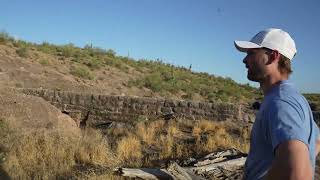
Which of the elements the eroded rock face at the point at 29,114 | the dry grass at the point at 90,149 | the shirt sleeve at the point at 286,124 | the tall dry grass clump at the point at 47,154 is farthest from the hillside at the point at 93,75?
the shirt sleeve at the point at 286,124

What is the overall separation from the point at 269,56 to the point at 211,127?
11.3 meters

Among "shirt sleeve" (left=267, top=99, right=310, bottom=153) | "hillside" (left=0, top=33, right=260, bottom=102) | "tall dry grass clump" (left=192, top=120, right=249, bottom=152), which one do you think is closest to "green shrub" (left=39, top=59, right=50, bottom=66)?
"hillside" (left=0, top=33, right=260, bottom=102)

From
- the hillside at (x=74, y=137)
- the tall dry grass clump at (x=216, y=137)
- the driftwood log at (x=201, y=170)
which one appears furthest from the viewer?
the tall dry grass clump at (x=216, y=137)

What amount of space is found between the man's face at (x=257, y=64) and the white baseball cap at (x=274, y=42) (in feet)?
0.11

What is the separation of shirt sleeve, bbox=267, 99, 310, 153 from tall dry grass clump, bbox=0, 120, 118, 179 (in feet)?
19.6

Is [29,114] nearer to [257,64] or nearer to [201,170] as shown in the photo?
[201,170]

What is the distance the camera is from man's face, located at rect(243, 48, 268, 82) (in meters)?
2.75

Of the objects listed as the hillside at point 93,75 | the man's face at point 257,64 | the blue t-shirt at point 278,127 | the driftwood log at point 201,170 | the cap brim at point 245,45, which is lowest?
the driftwood log at point 201,170

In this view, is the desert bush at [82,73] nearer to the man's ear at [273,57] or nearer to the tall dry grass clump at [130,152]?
the tall dry grass clump at [130,152]

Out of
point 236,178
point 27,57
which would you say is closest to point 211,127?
point 236,178

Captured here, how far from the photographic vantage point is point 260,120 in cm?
268

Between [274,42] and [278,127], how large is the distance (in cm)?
57

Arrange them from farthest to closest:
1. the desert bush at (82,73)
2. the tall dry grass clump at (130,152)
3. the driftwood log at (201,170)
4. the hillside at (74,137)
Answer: the desert bush at (82,73)
the tall dry grass clump at (130,152)
the hillside at (74,137)
the driftwood log at (201,170)

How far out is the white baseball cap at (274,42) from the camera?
2.76 meters
